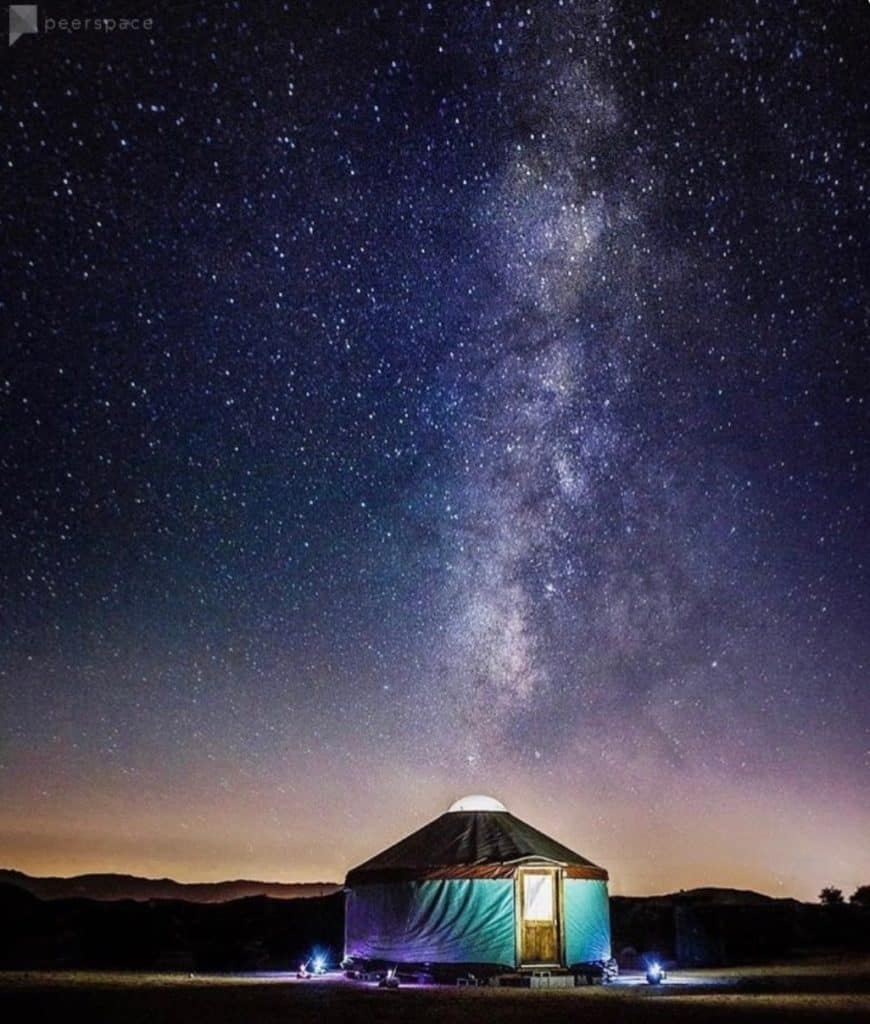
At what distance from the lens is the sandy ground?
1088 cm

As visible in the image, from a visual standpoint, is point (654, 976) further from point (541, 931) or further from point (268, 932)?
point (268, 932)

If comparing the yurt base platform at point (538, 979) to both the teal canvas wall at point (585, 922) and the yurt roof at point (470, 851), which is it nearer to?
the teal canvas wall at point (585, 922)

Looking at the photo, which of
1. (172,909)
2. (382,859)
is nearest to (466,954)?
(382,859)

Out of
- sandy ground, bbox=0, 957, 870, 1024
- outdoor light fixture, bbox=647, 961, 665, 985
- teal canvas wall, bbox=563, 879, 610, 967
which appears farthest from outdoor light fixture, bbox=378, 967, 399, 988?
outdoor light fixture, bbox=647, 961, 665, 985

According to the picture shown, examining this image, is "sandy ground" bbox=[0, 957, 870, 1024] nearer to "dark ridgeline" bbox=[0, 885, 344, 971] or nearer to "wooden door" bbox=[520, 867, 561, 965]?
"wooden door" bbox=[520, 867, 561, 965]

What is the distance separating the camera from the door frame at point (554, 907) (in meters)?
17.1

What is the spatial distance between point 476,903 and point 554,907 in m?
1.41

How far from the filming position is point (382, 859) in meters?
19.0

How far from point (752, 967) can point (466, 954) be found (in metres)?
6.87

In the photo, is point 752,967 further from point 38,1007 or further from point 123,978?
point 38,1007

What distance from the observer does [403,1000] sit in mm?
13281

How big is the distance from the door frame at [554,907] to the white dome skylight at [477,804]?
2301 millimetres

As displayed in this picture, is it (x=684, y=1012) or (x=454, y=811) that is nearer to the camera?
(x=684, y=1012)

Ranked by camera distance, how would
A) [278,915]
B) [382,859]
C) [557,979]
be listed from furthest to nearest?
[278,915], [382,859], [557,979]
